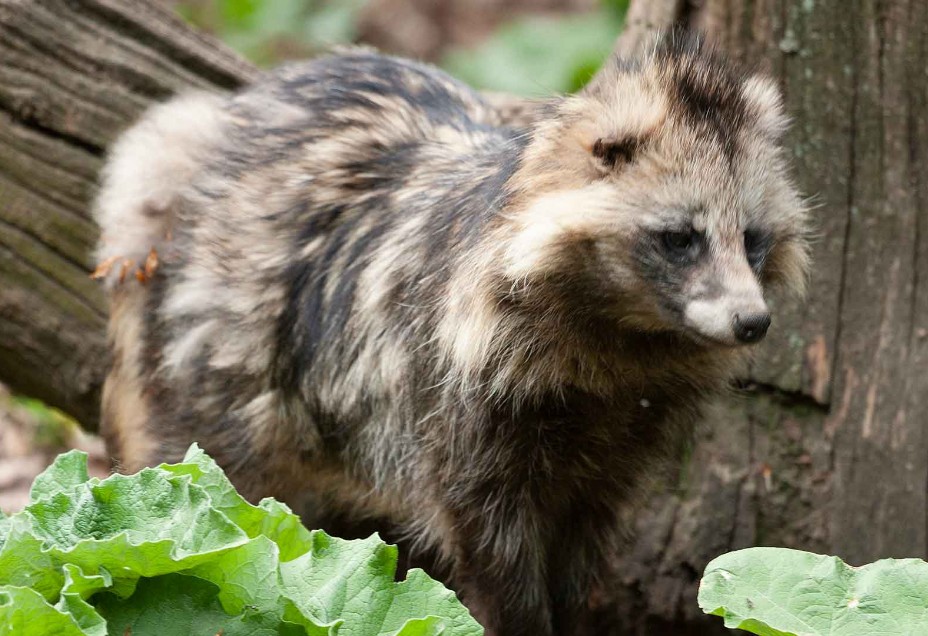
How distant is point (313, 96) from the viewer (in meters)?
4.92

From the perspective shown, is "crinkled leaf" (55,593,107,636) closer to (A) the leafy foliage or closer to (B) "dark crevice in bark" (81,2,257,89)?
(A) the leafy foliage

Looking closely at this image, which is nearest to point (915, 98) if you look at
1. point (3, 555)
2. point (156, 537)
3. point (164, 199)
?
point (164, 199)

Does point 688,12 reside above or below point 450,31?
below

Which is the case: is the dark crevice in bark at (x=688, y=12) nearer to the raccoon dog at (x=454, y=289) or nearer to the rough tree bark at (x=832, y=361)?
the rough tree bark at (x=832, y=361)

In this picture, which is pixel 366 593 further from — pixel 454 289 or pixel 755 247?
pixel 755 247

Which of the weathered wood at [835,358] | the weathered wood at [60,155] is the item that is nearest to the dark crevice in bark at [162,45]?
the weathered wood at [60,155]

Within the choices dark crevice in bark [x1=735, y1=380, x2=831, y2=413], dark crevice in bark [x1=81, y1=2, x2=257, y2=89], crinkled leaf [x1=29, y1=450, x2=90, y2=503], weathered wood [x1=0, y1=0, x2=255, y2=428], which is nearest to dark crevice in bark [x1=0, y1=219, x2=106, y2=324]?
weathered wood [x1=0, y1=0, x2=255, y2=428]

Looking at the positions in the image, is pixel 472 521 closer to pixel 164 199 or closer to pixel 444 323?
pixel 444 323

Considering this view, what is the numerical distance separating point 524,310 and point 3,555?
169cm

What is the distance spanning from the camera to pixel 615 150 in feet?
11.6

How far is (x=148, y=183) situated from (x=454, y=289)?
179cm

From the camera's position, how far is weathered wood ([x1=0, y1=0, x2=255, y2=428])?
5422 mm

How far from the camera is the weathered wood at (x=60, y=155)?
542 centimetres

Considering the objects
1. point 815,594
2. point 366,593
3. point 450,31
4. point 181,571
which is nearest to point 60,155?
point 181,571
